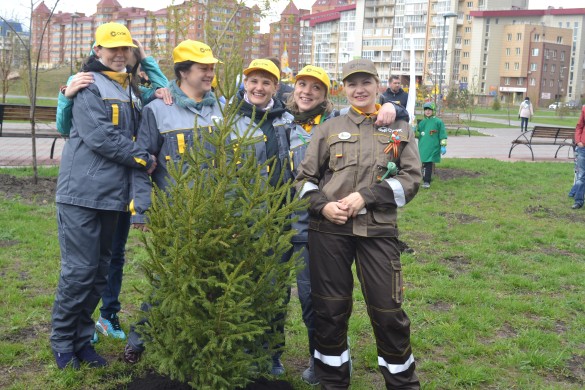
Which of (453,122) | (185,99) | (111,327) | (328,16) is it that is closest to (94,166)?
(185,99)

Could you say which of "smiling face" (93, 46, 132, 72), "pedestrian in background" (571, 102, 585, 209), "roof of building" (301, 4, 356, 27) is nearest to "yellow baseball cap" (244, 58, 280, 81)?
"smiling face" (93, 46, 132, 72)

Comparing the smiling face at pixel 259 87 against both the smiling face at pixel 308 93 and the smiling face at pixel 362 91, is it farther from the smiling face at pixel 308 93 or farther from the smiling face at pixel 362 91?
the smiling face at pixel 362 91

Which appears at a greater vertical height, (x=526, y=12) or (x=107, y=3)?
→ (x=526, y=12)

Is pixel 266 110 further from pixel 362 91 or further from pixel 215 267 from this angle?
pixel 215 267

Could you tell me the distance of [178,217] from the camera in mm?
2922

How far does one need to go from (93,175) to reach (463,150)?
1808 centimetres

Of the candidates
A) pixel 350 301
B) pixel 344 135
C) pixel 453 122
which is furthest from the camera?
pixel 453 122

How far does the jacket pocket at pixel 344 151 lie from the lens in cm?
358

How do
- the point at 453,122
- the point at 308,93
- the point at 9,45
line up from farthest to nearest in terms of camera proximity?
the point at 453,122, the point at 9,45, the point at 308,93

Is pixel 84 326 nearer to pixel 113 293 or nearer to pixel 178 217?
pixel 113 293

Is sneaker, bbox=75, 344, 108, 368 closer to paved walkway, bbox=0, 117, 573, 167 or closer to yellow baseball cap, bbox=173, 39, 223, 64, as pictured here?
yellow baseball cap, bbox=173, 39, 223, 64

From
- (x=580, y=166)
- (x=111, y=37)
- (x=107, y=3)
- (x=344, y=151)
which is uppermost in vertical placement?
(x=107, y=3)

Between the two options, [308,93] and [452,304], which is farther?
[452,304]

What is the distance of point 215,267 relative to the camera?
116 inches
